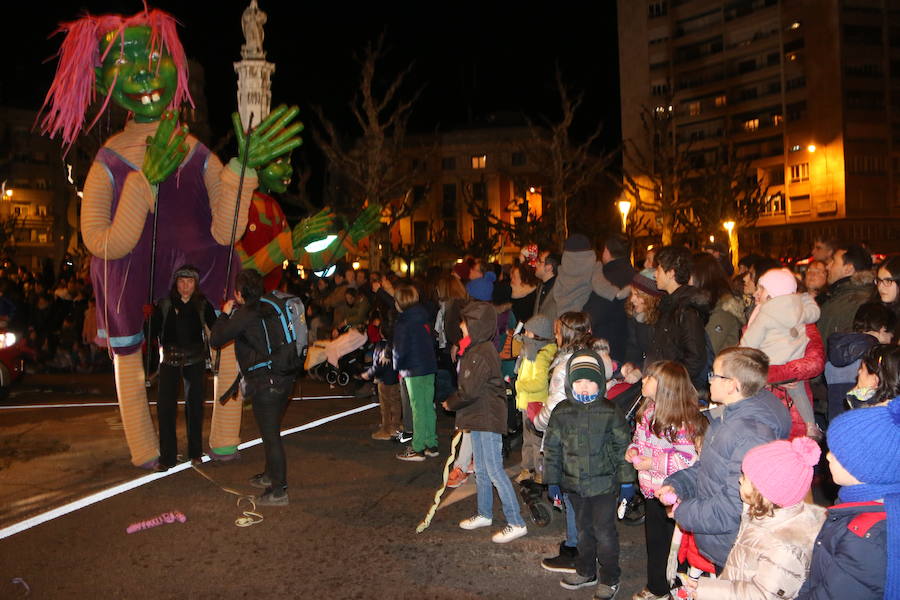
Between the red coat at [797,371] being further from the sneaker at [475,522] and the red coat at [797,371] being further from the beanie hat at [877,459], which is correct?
the beanie hat at [877,459]

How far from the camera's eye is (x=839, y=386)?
20.3 feet

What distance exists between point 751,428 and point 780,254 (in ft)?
154

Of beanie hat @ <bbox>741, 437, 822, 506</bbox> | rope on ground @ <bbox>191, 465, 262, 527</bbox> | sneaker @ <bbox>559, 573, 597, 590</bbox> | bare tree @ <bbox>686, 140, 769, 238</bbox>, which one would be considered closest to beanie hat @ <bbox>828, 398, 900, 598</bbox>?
beanie hat @ <bbox>741, 437, 822, 506</bbox>

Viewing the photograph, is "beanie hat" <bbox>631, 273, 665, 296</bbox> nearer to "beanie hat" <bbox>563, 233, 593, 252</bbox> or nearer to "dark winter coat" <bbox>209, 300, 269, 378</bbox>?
"beanie hat" <bbox>563, 233, 593, 252</bbox>

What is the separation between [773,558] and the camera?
9.44 feet

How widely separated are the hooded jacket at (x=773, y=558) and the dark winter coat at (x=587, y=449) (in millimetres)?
1519

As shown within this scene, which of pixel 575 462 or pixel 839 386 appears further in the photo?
pixel 839 386

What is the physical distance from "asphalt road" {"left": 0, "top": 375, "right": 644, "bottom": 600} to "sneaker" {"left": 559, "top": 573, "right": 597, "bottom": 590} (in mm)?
44

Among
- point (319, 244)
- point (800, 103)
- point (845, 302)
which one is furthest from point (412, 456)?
point (800, 103)

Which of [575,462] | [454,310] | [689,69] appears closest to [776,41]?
[689,69]

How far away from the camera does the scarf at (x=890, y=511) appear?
2.47 m

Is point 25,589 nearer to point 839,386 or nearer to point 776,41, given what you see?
point 839,386

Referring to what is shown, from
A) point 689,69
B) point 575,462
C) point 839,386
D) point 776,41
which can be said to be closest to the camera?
point 575,462

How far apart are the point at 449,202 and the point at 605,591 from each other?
56487 mm
